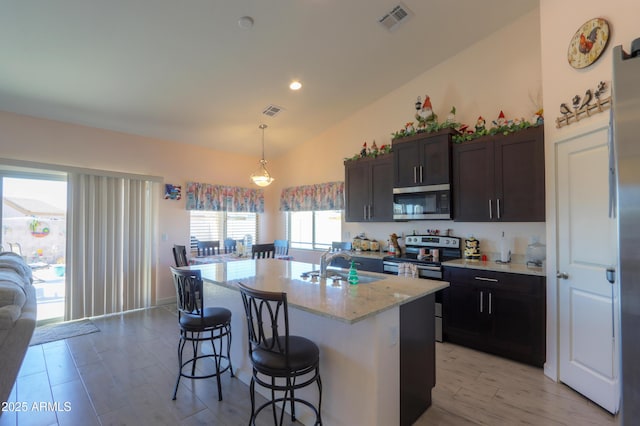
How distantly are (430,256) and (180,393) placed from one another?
3101 mm

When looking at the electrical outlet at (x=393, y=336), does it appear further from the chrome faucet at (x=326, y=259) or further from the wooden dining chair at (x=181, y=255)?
the wooden dining chair at (x=181, y=255)

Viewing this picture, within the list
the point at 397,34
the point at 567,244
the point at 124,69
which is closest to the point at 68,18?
the point at 124,69

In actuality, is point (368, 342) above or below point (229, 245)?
below

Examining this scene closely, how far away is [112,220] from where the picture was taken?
14.8 feet

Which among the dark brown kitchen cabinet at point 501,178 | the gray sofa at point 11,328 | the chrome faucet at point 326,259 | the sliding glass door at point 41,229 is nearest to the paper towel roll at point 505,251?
the dark brown kitchen cabinet at point 501,178

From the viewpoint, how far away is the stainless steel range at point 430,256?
353 cm

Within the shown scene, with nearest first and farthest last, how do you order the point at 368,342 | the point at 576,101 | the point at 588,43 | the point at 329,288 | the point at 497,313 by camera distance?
the point at 368,342 < the point at 329,288 < the point at 588,43 < the point at 576,101 < the point at 497,313

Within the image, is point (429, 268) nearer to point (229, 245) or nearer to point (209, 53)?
point (209, 53)

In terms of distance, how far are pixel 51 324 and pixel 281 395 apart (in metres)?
3.77

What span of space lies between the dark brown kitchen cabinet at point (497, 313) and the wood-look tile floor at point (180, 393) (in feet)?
0.46

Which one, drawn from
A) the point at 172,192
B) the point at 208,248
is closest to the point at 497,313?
the point at 208,248

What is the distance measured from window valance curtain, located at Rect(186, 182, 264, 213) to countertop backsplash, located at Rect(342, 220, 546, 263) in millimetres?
2832

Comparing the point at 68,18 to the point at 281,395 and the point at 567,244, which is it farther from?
the point at 567,244

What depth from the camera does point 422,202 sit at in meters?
3.92
